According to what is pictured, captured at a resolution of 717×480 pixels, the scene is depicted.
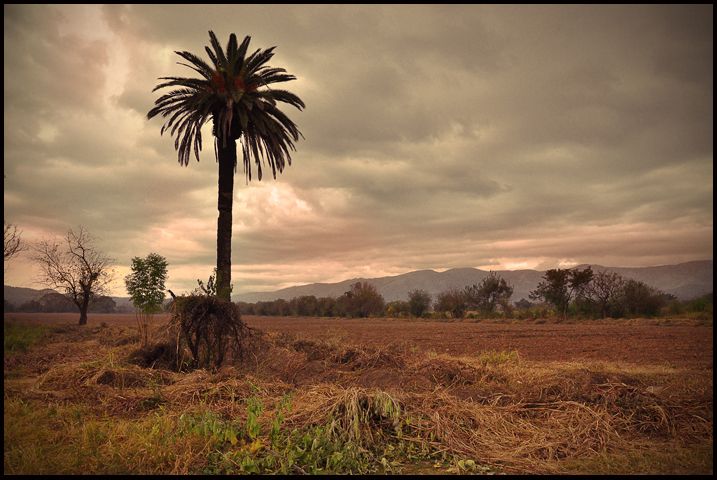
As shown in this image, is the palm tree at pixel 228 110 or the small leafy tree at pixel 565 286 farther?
the small leafy tree at pixel 565 286

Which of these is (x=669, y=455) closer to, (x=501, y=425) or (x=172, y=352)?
(x=501, y=425)

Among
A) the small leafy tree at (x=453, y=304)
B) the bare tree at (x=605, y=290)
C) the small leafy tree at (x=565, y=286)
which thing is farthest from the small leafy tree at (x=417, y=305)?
the bare tree at (x=605, y=290)

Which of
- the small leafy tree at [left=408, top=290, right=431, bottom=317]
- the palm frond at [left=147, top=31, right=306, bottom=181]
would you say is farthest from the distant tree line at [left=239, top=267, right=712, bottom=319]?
the palm frond at [left=147, top=31, right=306, bottom=181]

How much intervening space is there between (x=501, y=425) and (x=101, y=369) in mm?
8409

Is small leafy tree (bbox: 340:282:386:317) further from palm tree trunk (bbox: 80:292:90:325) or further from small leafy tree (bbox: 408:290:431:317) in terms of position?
palm tree trunk (bbox: 80:292:90:325)

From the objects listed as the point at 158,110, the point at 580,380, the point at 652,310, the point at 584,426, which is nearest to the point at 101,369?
the point at 584,426

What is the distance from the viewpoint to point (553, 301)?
5547 centimetres

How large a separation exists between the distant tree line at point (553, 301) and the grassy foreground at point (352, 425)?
45.6 m

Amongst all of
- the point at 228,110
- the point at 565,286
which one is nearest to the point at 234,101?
the point at 228,110

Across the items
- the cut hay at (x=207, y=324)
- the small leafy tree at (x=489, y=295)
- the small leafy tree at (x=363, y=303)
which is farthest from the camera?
the small leafy tree at (x=363, y=303)

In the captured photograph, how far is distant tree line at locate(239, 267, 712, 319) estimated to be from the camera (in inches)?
1953

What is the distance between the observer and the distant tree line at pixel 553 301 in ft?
163

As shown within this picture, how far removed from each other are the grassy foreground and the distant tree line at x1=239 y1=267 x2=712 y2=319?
45.6 meters

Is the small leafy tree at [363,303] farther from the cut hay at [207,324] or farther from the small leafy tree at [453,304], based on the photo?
the cut hay at [207,324]
